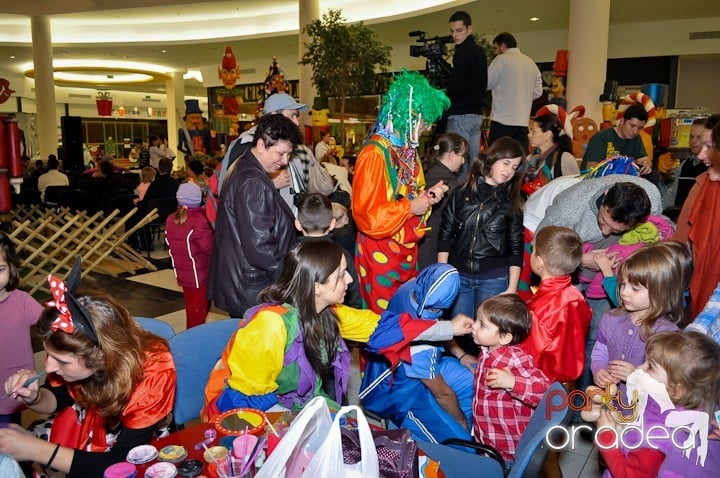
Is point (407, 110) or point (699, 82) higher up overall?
point (699, 82)

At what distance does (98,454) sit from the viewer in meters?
1.73

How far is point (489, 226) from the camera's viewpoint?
10.2ft

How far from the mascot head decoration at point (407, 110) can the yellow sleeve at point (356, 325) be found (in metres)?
1.24

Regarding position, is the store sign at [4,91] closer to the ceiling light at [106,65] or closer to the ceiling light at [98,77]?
the ceiling light at [106,65]

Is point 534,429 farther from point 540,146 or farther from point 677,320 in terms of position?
point 540,146

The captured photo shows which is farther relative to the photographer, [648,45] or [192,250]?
[648,45]

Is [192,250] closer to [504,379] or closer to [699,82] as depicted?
[504,379]

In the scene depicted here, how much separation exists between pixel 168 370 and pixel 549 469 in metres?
1.53

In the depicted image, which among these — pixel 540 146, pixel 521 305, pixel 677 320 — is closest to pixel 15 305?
pixel 521 305

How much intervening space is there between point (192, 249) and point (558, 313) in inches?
111

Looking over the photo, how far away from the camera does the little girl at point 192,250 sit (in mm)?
4301

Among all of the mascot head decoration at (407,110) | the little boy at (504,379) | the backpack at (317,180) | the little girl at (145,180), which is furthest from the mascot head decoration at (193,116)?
the little boy at (504,379)

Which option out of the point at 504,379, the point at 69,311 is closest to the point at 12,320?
the point at 69,311

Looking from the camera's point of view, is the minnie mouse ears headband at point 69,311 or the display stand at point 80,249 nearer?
the minnie mouse ears headband at point 69,311
